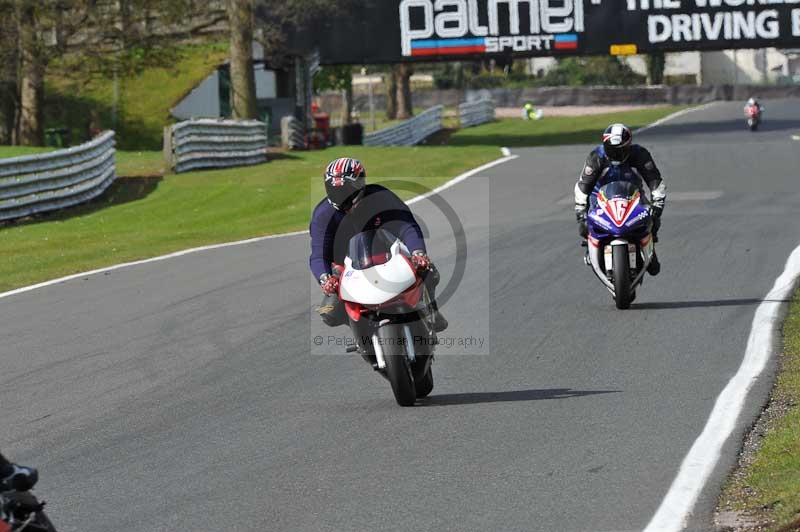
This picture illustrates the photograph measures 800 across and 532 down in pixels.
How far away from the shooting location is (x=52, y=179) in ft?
83.9

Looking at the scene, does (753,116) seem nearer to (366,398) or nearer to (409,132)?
(409,132)

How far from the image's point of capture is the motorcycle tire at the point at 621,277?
41.8 ft

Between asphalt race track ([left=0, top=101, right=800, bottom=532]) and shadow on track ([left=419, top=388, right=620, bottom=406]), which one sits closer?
asphalt race track ([left=0, top=101, right=800, bottom=532])

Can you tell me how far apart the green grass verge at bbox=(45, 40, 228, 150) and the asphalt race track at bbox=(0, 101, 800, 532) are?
106 feet

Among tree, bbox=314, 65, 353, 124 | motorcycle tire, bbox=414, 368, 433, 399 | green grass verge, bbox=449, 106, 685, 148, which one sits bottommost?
green grass verge, bbox=449, 106, 685, 148

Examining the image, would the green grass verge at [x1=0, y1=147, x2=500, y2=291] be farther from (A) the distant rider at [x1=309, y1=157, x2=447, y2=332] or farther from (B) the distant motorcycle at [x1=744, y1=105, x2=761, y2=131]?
(B) the distant motorcycle at [x1=744, y1=105, x2=761, y2=131]

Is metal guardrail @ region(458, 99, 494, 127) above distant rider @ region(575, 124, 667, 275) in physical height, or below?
below

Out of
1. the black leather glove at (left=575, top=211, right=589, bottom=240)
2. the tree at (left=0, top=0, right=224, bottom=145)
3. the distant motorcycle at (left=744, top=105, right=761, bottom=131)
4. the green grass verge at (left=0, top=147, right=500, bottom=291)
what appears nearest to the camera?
the black leather glove at (left=575, top=211, right=589, bottom=240)

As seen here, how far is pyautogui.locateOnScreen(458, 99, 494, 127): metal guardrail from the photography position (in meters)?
60.8

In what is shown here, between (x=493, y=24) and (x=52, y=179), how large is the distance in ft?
66.5

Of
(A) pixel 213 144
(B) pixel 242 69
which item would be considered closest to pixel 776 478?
(A) pixel 213 144

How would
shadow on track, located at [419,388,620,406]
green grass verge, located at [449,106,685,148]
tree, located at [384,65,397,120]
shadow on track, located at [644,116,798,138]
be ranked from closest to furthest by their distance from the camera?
shadow on track, located at [419,388,620,406], shadow on track, located at [644,116,798,138], green grass verge, located at [449,106,685,148], tree, located at [384,65,397,120]

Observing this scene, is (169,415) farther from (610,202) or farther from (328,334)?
(610,202)

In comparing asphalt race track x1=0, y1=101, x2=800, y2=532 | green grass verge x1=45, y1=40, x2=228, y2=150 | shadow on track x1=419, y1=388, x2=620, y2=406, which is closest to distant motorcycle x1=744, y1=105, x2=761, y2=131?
green grass verge x1=45, y1=40, x2=228, y2=150
